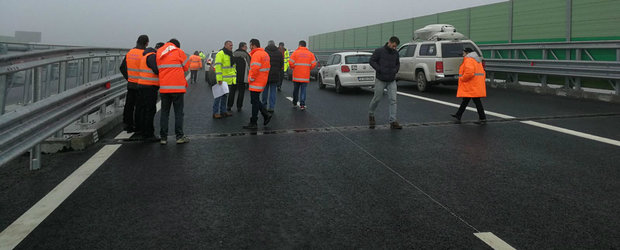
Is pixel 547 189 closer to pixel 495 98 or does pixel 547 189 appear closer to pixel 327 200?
pixel 327 200

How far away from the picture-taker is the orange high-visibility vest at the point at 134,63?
28.2ft

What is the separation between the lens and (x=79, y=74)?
900 cm

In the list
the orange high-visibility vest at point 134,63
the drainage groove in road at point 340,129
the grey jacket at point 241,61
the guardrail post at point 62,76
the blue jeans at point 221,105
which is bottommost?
the drainage groove in road at point 340,129

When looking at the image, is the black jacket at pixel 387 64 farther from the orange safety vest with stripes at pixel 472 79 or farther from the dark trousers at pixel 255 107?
the dark trousers at pixel 255 107

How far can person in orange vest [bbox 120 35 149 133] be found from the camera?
861cm

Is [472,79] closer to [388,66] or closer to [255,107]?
[388,66]

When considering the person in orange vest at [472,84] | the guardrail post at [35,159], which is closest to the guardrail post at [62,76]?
the guardrail post at [35,159]

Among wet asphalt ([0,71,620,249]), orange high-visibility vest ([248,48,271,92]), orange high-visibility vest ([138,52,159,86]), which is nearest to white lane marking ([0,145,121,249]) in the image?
wet asphalt ([0,71,620,249])

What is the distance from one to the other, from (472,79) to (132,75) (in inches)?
257

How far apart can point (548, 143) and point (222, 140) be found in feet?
16.6

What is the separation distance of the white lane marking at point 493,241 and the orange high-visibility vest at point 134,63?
6497 mm

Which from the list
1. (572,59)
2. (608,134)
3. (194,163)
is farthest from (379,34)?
(194,163)

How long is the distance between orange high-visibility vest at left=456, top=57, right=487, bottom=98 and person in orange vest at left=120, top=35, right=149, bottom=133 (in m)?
6.06

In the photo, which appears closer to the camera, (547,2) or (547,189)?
(547,189)
